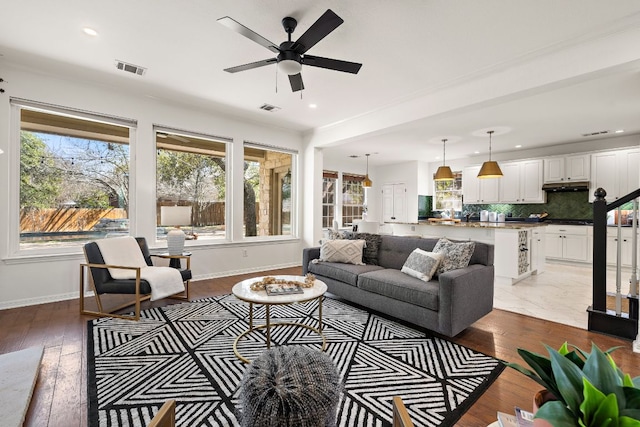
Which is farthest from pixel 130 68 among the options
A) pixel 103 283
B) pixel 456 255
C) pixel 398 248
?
pixel 456 255

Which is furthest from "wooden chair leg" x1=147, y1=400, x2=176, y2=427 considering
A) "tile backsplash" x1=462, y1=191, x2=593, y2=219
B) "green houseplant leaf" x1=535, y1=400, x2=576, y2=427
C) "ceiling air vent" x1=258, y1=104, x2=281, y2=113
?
"tile backsplash" x1=462, y1=191, x2=593, y2=219

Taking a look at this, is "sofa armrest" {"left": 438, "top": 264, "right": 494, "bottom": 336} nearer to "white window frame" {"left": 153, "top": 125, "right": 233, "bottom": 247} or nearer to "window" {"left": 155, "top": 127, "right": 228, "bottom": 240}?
"white window frame" {"left": 153, "top": 125, "right": 233, "bottom": 247}

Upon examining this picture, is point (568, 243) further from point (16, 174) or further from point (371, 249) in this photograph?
point (16, 174)

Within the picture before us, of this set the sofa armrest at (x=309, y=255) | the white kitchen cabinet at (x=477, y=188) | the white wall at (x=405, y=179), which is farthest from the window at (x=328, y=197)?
the sofa armrest at (x=309, y=255)

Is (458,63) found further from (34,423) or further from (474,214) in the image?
(474,214)

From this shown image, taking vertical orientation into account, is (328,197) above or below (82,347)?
above

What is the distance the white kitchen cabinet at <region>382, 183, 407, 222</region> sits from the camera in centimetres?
899

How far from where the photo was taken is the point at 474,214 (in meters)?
8.27

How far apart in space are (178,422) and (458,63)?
12.7 ft

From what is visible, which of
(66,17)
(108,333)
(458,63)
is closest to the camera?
(66,17)

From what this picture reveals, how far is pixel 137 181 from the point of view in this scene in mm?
4305

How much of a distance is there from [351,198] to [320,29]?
699cm

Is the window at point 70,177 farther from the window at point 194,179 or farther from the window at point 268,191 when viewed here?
the window at point 268,191

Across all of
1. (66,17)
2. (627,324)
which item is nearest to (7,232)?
(66,17)
